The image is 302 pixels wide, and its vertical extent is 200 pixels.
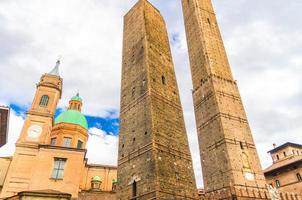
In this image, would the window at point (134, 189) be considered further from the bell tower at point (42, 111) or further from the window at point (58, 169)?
the bell tower at point (42, 111)

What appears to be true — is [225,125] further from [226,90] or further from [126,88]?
[126,88]

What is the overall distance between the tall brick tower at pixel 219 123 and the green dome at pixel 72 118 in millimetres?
13808

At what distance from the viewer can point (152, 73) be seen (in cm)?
1747

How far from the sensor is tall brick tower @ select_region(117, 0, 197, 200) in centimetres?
1359

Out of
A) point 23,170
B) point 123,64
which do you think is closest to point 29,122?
point 23,170

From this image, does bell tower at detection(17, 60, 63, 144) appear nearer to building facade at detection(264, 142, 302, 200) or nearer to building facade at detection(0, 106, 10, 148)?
building facade at detection(0, 106, 10, 148)

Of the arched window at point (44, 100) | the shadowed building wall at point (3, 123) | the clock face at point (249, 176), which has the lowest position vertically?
the clock face at point (249, 176)

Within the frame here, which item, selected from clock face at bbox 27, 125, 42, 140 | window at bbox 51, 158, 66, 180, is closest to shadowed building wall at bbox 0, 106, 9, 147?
window at bbox 51, 158, 66, 180

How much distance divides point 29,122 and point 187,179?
1582 centimetres

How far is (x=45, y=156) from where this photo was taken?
69.1 ft

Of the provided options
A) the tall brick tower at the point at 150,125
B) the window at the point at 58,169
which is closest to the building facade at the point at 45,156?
the window at the point at 58,169

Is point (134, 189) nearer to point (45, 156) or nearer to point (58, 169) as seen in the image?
point (58, 169)

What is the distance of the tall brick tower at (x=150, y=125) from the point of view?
13594mm

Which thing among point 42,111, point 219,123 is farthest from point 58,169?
point 219,123
